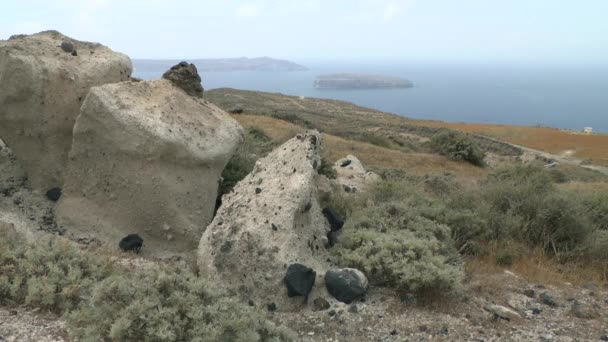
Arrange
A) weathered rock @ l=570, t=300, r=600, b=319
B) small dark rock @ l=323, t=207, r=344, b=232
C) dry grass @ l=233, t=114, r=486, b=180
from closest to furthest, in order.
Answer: weathered rock @ l=570, t=300, r=600, b=319 < small dark rock @ l=323, t=207, r=344, b=232 < dry grass @ l=233, t=114, r=486, b=180

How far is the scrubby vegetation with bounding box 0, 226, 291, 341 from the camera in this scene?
13.0ft

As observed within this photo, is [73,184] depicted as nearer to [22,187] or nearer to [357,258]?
[22,187]

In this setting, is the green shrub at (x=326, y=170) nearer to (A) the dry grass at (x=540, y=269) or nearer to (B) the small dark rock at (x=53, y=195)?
(A) the dry grass at (x=540, y=269)

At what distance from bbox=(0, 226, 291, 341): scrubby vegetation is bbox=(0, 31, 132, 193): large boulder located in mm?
3860

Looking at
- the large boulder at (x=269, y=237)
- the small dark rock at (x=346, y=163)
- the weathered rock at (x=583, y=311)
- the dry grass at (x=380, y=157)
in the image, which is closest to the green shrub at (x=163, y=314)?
the large boulder at (x=269, y=237)

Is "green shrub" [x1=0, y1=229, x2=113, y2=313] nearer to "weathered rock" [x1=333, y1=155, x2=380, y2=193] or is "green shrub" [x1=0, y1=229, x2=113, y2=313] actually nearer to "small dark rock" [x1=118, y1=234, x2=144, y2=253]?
"small dark rock" [x1=118, y1=234, x2=144, y2=253]

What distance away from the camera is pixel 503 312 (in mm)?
5484

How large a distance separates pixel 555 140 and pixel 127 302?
57530 millimetres

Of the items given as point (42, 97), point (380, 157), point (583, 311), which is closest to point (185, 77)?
point (42, 97)

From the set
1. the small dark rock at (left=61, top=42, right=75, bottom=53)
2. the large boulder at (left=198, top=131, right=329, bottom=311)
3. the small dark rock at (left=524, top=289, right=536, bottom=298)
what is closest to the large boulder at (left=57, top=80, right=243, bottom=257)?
the large boulder at (left=198, top=131, right=329, bottom=311)

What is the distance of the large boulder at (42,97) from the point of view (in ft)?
27.5

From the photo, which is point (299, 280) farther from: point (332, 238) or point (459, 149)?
point (459, 149)

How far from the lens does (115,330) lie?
3811 mm

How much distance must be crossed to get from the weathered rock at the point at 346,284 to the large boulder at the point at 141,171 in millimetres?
2733
